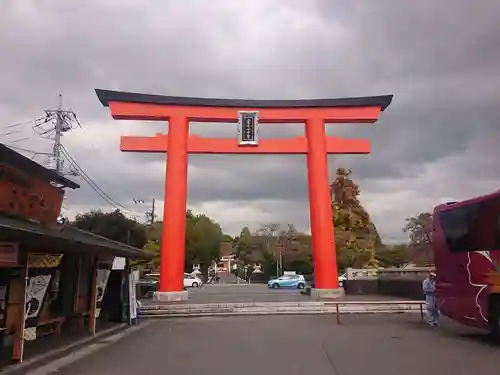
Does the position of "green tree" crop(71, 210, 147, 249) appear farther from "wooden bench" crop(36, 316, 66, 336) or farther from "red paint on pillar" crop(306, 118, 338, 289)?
"wooden bench" crop(36, 316, 66, 336)

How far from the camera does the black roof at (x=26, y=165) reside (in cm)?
1133

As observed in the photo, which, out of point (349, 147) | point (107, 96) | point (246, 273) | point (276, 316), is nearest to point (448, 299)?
point (276, 316)

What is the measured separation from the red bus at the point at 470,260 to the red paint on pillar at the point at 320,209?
11.8 meters

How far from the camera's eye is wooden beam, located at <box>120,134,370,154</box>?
26.9 m

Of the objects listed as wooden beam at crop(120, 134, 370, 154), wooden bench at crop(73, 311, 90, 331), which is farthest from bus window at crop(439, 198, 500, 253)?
wooden beam at crop(120, 134, 370, 154)

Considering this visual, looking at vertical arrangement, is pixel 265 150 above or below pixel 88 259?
above

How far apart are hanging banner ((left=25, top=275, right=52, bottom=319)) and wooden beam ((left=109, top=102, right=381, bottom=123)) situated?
16.2 meters

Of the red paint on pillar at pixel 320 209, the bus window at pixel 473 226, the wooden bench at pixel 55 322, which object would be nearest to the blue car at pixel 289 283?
the red paint on pillar at pixel 320 209

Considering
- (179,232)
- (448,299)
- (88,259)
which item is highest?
(179,232)

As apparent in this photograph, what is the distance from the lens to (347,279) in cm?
3578

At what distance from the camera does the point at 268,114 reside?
27.2 metres

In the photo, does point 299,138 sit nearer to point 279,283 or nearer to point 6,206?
point 6,206

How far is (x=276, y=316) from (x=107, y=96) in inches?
544

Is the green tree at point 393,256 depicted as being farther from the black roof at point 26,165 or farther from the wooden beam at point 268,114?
the black roof at point 26,165
